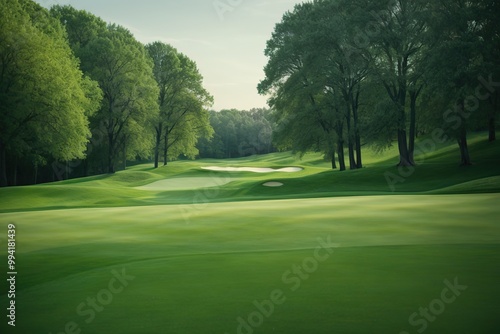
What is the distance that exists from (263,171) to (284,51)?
65.6ft

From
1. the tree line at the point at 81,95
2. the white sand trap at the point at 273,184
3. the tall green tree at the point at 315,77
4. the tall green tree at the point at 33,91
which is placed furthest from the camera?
the tall green tree at the point at 315,77

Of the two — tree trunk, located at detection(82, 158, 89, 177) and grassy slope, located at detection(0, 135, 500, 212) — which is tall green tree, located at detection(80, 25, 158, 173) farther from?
grassy slope, located at detection(0, 135, 500, 212)

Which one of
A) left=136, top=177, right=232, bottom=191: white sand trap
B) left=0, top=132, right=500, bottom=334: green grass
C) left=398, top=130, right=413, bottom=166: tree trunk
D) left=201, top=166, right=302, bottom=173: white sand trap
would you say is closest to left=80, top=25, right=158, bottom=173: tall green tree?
left=136, top=177, right=232, bottom=191: white sand trap

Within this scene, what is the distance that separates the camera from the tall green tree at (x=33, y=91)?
37.4 m

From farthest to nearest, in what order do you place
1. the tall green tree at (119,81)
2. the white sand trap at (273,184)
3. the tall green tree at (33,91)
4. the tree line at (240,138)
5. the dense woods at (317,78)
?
the tree line at (240,138), the tall green tree at (119,81), the white sand trap at (273,184), the tall green tree at (33,91), the dense woods at (317,78)

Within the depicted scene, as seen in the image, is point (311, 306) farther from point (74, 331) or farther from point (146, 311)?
point (74, 331)

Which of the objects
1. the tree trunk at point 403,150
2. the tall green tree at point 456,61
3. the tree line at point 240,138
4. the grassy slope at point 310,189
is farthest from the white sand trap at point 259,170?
the tree line at point 240,138

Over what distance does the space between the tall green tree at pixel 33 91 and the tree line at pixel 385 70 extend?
912 inches

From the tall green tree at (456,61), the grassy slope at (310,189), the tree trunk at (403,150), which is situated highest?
the tall green tree at (456,61)

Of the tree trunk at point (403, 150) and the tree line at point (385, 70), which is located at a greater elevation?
the tree line at point (385, 70)

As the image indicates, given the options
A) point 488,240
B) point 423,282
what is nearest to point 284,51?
point 488,240

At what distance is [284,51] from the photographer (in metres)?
48.5

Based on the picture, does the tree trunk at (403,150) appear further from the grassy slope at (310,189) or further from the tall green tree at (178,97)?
the tall green tree at (178,97)

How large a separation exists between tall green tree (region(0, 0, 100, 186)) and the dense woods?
104 millimetres
